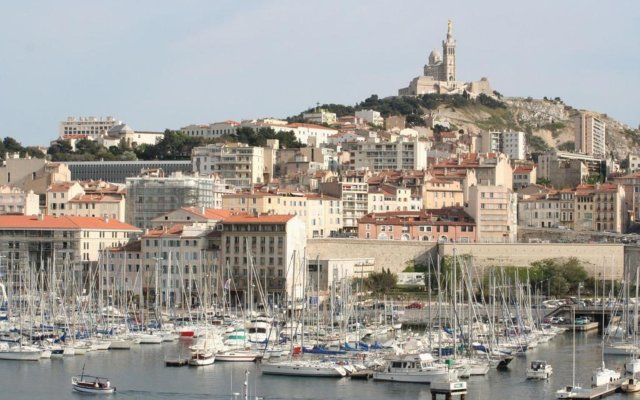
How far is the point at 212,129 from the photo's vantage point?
347ft

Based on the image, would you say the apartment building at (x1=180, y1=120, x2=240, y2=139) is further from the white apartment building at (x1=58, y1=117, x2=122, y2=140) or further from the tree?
the tree

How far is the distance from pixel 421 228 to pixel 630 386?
3118 centimetres

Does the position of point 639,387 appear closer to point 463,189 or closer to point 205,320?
point 205,320

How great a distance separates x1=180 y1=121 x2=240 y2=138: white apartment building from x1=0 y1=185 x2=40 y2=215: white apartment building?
2803 cm

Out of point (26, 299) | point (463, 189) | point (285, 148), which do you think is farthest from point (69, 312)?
point (285, 148)

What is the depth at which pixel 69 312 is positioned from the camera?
5334 centimetres

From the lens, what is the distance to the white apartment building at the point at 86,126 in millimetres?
119812

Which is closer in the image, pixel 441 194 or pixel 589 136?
pixel 441 194

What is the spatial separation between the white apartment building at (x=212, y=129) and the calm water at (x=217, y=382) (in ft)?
186

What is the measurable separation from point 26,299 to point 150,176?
24.2m

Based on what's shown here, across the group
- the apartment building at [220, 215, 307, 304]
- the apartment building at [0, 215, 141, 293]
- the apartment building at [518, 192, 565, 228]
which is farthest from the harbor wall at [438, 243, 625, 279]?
the apartment building at [0, 215, 141, 293]

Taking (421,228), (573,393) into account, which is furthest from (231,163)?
(573,393)

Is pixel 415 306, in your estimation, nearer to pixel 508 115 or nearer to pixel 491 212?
pixel 491 212

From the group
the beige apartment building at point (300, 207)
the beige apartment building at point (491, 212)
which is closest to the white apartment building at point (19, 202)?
the beige apartment building at point (300, 207)
